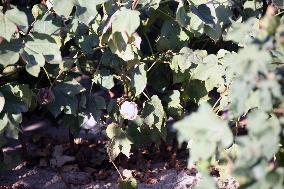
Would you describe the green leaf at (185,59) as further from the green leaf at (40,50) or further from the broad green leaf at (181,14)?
the green leaf at (40,50)

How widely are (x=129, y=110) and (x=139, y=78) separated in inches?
5.4

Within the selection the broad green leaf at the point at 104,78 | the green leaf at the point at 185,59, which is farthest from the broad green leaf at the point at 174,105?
the broad green leaf at the point at 104,78

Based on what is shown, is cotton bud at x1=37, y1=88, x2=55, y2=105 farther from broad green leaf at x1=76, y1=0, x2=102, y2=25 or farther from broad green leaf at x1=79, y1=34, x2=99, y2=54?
broad green leaf at x1=76, y1=0, x2=102, y2=25

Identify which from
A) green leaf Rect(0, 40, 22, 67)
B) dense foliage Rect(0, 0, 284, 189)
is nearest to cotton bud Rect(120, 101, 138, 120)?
dense foliage Rect(0, 0, 284, 189)

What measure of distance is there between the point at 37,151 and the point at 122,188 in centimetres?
80

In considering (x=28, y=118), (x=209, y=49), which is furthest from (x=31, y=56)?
(x=28, y=118)

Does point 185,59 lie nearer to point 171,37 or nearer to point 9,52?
point 171,37

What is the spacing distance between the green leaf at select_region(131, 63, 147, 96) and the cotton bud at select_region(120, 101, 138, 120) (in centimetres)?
6

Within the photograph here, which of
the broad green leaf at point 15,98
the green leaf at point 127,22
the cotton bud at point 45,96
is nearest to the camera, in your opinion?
the green leaf at point 127,22

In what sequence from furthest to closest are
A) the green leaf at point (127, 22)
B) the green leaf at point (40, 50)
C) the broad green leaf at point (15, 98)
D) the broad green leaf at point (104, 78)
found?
the broad green leaf at point (104, 78) < the broad green leaf at point (15, 98) < the green leaf at point (40, 50) < the green leaf at point (127, 22)

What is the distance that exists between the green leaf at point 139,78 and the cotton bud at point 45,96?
1.10 ft

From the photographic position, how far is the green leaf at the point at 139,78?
2.16m

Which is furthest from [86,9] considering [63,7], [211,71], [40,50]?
[211,71]

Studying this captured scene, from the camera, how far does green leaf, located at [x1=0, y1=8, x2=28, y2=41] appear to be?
1.79 m
